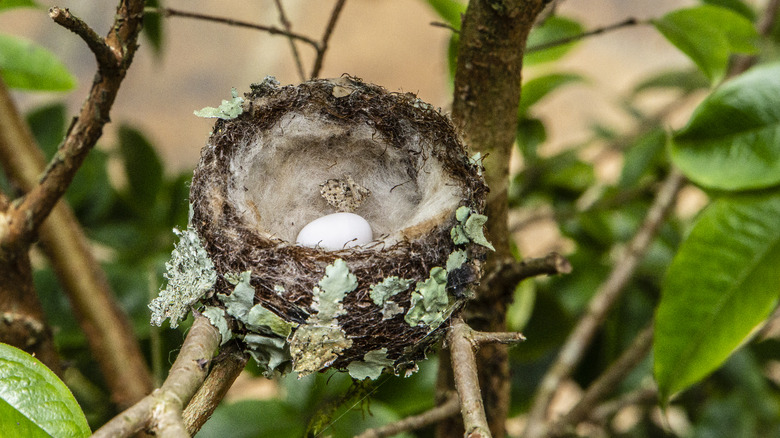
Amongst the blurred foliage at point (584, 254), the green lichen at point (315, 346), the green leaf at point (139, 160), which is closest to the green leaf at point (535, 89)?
the blurred foliage at point (584, 254)

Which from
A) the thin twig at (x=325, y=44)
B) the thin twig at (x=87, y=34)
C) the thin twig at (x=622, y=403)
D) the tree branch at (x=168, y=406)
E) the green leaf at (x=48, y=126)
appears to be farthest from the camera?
the green leaf at (x=48, y=126)

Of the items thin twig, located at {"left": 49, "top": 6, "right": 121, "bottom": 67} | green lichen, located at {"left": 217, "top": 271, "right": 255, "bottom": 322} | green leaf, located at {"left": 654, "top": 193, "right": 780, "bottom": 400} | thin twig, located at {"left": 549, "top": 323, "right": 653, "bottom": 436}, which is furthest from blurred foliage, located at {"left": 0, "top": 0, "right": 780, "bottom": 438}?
thin twig, located at {"left": 49, "top": 6, "right": 121, "bottom": 67}

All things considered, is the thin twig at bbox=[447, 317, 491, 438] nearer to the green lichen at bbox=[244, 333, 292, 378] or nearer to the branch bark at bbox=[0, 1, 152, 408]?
the green lichen at bbox=[244, 333, 292, 378]

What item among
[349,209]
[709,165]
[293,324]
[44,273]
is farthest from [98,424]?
[709,165]

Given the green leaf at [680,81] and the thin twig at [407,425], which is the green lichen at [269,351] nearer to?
the thin twig at [407,425]

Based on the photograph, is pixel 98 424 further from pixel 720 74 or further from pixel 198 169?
pixel 720 74

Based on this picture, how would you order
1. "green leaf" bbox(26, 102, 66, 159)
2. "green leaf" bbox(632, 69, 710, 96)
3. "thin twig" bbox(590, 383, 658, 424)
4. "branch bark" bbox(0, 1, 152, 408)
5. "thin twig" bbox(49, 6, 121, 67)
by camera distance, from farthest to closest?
"green leaf" bbox(632, 69, 710, 96) < "green leaf" bbox(26, 102, 66, 159) < "thin twig" bbox(590, 383, 658, 424) < "branch bark" bbox(0, 1, 152, 408) < "thin twig" bbox(49, 6, 121, 67)
